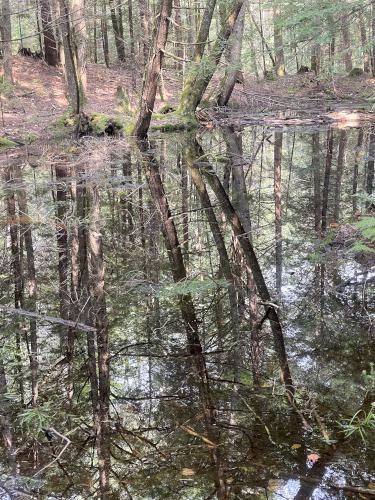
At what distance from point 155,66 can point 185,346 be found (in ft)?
36.3

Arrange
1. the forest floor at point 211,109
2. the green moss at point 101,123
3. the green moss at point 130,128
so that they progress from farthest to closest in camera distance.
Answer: the forest floor at point 211,109
the green moss at point 101,123
the green moss at point 130,128

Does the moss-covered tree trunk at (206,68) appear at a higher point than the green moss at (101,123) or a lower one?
higher

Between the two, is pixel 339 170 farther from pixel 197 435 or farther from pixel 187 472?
pixel 187 472

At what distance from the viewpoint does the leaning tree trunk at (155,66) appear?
12.8 m

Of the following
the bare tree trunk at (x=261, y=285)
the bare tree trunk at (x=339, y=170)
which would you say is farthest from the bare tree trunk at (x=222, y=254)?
the bare tree trunk at (x=339, y=170)

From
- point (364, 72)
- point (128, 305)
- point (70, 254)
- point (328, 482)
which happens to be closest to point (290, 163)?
point (70, 254)

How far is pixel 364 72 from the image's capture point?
2948 cm

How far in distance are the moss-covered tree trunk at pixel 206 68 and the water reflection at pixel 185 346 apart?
297 inches

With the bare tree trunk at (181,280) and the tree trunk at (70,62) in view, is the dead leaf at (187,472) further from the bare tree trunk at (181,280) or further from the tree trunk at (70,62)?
the tree trunk at (70,62)

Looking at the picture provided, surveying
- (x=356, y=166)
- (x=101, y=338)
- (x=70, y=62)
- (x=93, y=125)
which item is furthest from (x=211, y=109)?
(x=101, y=338)

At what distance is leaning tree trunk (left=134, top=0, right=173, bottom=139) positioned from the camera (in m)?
12.8

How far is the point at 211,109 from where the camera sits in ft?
66.5

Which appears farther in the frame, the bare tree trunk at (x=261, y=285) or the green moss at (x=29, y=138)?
the green moss at (x=29, y=138)

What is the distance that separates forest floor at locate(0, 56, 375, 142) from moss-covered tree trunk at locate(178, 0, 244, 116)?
0.79 meters
